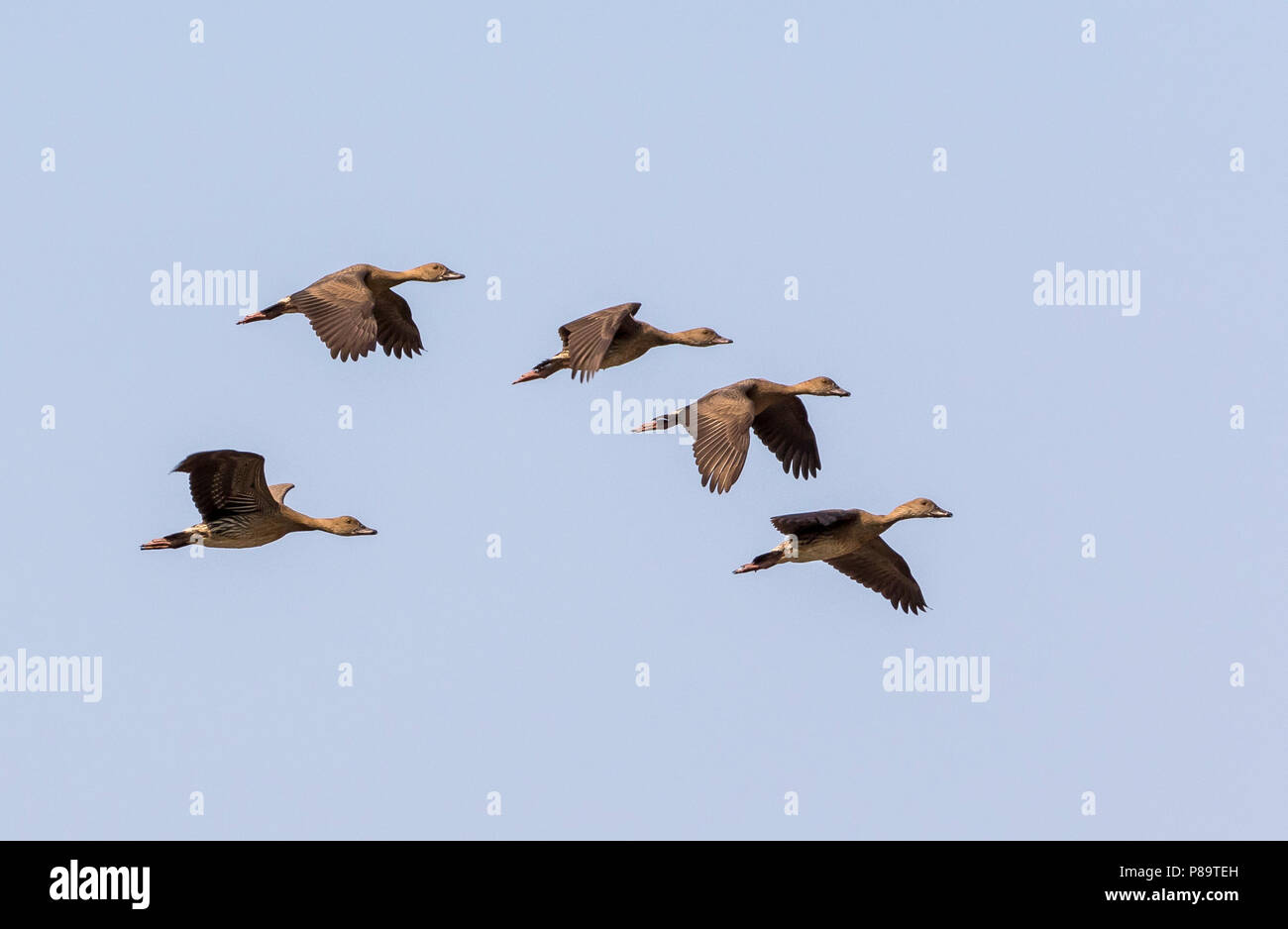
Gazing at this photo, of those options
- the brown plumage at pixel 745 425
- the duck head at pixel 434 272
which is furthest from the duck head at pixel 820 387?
the duck head at pixel 434 272

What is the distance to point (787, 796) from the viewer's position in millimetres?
32156

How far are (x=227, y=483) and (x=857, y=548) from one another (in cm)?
797

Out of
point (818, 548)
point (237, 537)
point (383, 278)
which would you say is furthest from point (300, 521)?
point (818, 548)

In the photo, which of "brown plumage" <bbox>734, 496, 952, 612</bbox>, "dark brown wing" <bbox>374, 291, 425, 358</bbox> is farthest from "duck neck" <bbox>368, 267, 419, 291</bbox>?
"brown plumage" <bbox>734, 496, 952, 612</bbox>

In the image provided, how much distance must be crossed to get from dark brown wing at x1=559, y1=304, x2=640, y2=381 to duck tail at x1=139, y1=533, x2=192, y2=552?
520 centimetres

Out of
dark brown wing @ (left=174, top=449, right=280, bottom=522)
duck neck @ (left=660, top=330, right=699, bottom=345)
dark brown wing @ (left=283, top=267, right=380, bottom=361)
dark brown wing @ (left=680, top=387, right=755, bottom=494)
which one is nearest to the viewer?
dark brown wing @ (left=680, top=387, right=755, bottom=494)

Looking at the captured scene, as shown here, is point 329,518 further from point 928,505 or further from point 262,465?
point 928,505

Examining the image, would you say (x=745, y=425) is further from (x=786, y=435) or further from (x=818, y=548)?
(x=786, y=435)

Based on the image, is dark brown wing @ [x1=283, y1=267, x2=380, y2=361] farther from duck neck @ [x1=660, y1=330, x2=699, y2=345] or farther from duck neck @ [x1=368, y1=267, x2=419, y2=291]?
duck neck @ [x1=660, y1=330, x2=699, y2=345]

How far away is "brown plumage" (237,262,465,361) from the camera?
97.1ft

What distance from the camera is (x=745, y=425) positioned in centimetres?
2908
